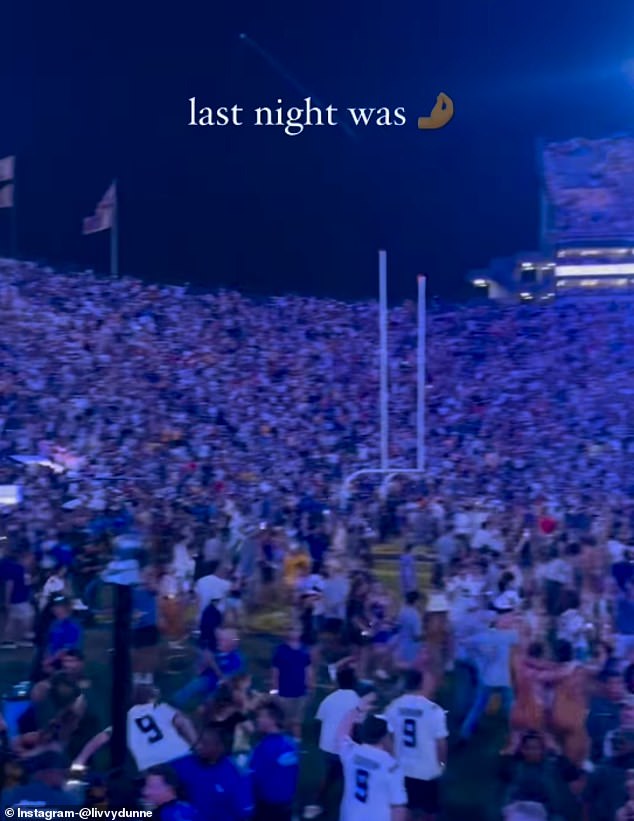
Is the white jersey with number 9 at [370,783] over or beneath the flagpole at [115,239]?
beneath

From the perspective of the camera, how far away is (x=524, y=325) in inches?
188

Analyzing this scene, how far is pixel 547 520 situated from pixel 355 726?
1.31 meters

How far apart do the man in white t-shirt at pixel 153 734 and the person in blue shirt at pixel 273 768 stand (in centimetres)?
36

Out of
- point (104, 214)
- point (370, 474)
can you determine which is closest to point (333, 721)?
point (370, 474)

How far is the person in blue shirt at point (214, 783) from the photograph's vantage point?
4008 mm

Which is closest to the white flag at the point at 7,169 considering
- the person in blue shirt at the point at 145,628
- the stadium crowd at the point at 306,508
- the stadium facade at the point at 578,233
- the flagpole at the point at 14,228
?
the flagpole at the point at 14,228

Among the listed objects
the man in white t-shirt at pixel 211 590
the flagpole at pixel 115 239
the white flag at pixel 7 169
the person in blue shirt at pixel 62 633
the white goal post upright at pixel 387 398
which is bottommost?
the person in blue shirt at pixel 62 633

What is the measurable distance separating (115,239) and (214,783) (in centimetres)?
237

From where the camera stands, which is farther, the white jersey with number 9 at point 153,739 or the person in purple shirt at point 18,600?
the person in purple shirt at point 18,600

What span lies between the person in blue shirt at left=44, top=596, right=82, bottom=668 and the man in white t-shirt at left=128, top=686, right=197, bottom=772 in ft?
1.48

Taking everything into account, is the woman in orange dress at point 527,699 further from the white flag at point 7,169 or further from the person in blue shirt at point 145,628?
the white flag at point 7,169

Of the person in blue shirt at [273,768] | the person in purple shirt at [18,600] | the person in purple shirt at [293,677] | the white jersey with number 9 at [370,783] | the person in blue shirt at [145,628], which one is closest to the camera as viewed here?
the white jersey with number 9 at [370,783]

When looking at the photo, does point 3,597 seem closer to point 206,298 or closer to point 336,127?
point 206,298

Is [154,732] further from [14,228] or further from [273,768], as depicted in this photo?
[14,228]
